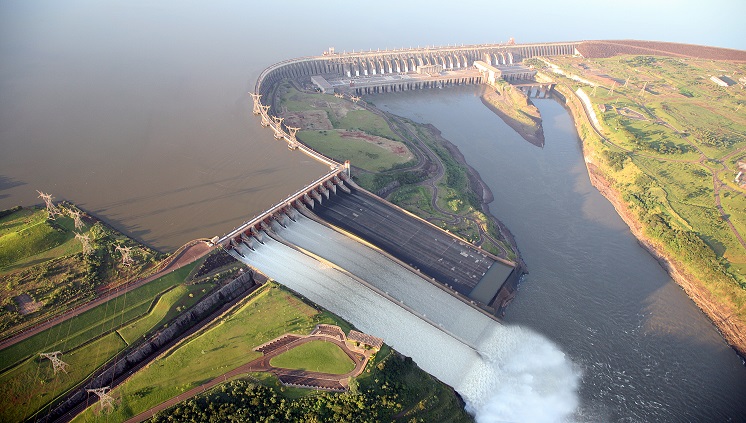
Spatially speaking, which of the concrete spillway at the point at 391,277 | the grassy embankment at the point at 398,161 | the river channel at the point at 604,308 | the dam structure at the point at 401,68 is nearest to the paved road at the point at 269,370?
the concrete spillway at the point at 391,277

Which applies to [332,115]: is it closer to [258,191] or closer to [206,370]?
[258,191]

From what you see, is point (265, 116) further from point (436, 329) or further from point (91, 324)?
point (436, 329)

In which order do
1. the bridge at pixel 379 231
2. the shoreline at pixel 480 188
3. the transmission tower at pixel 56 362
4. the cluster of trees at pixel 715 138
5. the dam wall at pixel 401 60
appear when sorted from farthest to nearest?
the dam wall at pixel 401 60, the cluster of trees at pixel 715 138, the shoreline at pixel 480 188, the bridge at pixel 379 231, the transmission tower at pixel 56 362

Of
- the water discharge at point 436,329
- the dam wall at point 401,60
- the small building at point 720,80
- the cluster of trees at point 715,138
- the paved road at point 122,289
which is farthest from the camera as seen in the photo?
the small building at point 720,80

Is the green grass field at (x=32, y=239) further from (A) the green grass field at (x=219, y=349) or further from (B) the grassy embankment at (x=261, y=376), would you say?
(B) the grassy embankment at (x=261, y=376)

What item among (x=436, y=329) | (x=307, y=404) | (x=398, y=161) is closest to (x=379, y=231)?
(x=436, y=329)

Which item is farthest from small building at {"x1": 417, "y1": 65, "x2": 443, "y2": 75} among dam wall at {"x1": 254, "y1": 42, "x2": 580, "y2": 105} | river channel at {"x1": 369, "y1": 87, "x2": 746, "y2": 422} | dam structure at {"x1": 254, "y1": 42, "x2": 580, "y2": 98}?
river channel at {"x1": 369, "y1": 87, "x2": 746, "y2": 422}

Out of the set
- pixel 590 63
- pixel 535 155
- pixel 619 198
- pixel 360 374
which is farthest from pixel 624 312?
pixel 590 63

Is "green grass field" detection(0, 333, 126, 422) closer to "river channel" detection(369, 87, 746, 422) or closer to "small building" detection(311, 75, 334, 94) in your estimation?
"river channel" detection(369, 87, 746, 422)
